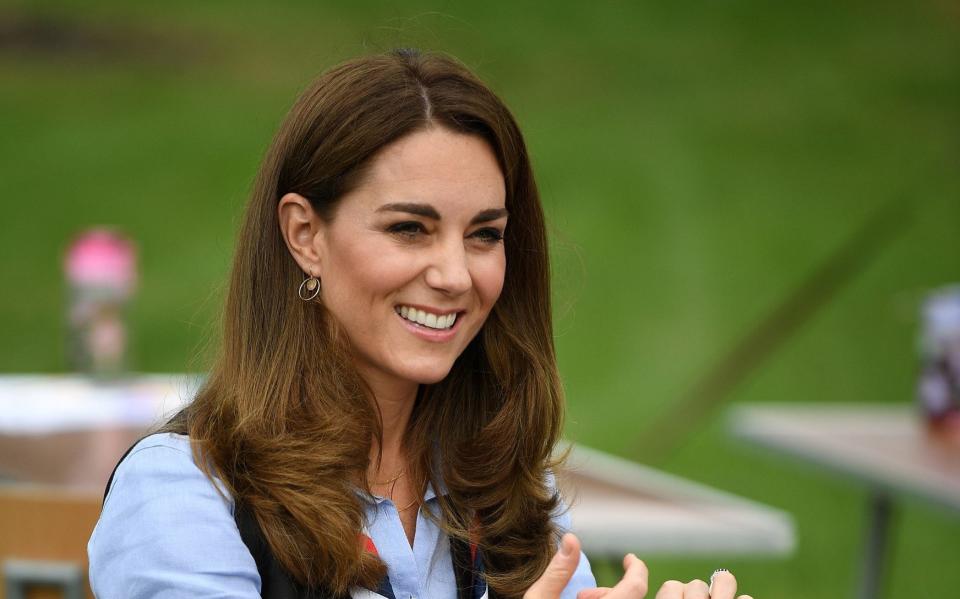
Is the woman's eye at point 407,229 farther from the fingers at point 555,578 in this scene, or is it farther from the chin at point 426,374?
the fingers at point 555,578

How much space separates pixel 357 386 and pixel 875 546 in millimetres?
2327

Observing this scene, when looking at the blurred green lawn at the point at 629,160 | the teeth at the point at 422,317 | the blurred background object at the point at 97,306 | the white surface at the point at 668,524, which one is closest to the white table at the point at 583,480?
the white surface at the point at 668,524

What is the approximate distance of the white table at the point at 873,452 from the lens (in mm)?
2682

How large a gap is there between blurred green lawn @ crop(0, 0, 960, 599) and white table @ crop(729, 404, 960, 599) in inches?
65.7

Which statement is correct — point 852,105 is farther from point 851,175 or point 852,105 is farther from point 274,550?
point 274,550

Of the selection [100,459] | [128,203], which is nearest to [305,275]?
[100,459]

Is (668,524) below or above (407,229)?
below

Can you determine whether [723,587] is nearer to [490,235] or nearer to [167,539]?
[490,235]

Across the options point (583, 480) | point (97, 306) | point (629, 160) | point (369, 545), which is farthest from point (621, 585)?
point (629, 160)

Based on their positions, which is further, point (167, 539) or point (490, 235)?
point (490, 235)

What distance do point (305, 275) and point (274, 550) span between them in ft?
0.89

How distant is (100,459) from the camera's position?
2295 mm

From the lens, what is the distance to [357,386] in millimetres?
1366

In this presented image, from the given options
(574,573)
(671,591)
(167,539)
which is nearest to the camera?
(167,539)
